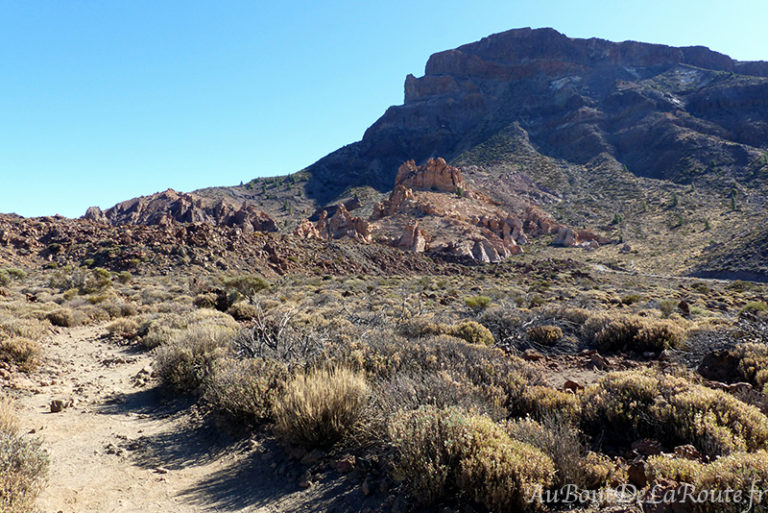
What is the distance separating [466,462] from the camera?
2768 millimetres

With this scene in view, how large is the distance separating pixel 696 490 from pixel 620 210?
68.3 meters

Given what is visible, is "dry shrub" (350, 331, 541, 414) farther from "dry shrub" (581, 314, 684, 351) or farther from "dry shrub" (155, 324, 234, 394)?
"dry shrub" (581, 314, 684, 351)

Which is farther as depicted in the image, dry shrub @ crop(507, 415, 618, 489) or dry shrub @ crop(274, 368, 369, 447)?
dry shrub @ crop(274, 368, 369, 447)

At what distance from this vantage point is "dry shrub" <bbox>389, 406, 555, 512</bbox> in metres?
2.65

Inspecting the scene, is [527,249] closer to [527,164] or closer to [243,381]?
[527,164]

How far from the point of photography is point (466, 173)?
76.6 m

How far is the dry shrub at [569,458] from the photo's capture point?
281cm

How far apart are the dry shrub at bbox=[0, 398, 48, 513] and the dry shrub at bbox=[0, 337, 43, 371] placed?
4765mm

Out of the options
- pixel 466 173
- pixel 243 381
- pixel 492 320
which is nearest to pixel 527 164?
pixel 466 173

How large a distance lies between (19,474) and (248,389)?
218 cm

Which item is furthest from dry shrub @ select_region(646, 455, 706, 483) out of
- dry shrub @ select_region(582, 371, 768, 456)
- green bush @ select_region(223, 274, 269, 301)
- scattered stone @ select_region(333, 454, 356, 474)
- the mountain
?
the mountain

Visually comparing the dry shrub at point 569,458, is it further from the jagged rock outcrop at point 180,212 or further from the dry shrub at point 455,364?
the jagged rock outcrop at point 180,212

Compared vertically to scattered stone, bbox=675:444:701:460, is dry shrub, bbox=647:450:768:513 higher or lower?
higher

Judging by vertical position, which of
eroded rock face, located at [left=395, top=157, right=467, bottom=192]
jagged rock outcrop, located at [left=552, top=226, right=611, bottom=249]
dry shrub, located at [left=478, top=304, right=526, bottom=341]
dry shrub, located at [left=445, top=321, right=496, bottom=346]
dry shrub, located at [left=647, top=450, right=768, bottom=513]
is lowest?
jagged rock outcrop, located at [left=552, top=226, right=611, bottom=249]
